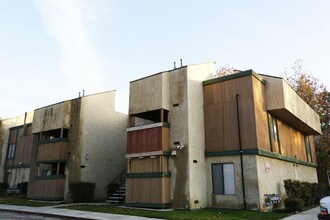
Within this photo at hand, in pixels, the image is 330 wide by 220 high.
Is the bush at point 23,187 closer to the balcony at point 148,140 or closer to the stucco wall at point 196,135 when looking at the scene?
the balcony at point 148,140

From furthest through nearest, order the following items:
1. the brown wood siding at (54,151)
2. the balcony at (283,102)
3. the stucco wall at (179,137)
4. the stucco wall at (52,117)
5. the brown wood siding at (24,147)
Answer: the brown wood siding at (24,147) → the stucco wall at (52,117) → the brown wood siding at (54,151) → the balcony at (283,102) → the stucco wall at (179,137)

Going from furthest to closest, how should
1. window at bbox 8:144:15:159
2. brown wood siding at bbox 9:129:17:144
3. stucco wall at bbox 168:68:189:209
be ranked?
brown wood siding at bbox 9:129:17:144 → window at bbox 8:144:15:159 → stucco wall at bbox 168:68:189:209

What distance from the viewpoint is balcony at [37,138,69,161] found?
22781 mm

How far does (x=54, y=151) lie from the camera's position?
75.8 ft

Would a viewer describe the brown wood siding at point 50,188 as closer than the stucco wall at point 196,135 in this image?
No

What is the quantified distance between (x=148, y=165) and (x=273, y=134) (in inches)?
348

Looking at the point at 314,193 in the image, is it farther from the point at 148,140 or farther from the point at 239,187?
the point at 148,140

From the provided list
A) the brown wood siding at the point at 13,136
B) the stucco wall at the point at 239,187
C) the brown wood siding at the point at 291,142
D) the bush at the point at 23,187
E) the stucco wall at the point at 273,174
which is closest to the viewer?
the stucco wall at the point at 239,187

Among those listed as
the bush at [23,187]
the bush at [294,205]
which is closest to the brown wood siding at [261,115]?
→ the bush at [294,205]

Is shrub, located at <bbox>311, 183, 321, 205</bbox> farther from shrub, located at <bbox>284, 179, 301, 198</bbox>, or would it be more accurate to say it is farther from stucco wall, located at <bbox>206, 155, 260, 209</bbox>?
stucco wall, located at <bbox>206, 155, 260, 209</bbox>

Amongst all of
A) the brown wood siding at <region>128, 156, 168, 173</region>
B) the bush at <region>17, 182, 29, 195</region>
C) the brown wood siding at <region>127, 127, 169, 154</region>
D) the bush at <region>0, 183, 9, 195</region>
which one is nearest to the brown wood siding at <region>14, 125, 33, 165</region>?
the bush at <region>0, 183, 9, 195</region>

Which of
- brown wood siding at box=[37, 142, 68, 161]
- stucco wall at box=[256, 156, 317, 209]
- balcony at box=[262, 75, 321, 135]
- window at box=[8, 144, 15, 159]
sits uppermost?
balcony at box=[262, 75, 321, 135]

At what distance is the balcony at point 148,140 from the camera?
17672mm

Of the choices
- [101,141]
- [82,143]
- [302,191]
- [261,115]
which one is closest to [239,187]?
[261,115]
